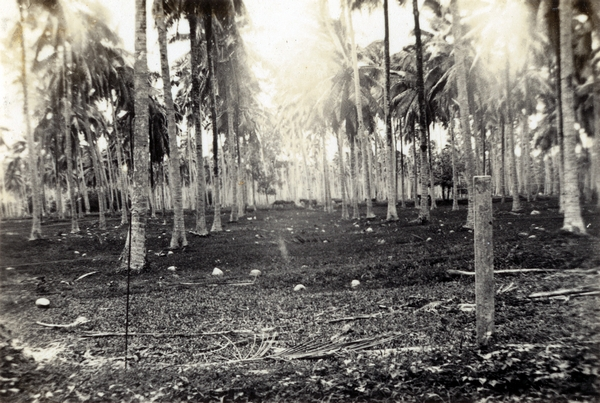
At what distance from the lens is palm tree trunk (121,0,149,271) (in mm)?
7176

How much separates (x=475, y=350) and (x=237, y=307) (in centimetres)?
288

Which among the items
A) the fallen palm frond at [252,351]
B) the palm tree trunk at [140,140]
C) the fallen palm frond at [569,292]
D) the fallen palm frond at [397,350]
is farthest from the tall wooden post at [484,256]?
the palm tree trunk at [140,140]

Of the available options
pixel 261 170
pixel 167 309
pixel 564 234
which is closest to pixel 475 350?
pixel 167 309

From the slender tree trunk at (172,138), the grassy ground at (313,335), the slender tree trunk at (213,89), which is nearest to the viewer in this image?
the grassy ground at (313,335)

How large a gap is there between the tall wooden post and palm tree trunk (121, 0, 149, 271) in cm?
638

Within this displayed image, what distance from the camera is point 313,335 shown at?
3.44 meters

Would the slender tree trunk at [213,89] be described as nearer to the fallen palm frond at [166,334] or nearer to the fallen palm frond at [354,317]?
the fallen palm frond at [166,334]

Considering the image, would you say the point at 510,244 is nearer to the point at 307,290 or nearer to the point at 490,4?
the point at 307,290

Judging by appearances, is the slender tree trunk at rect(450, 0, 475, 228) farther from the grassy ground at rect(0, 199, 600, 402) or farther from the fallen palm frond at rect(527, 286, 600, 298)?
the fallen palm frond at rect(527, 286, 600, 298)

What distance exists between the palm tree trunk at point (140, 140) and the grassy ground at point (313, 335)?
0.77m

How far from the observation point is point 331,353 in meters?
2.94

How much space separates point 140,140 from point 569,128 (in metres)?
9.28

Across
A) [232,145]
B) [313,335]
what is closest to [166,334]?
[313,335]

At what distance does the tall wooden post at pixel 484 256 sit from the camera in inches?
113
